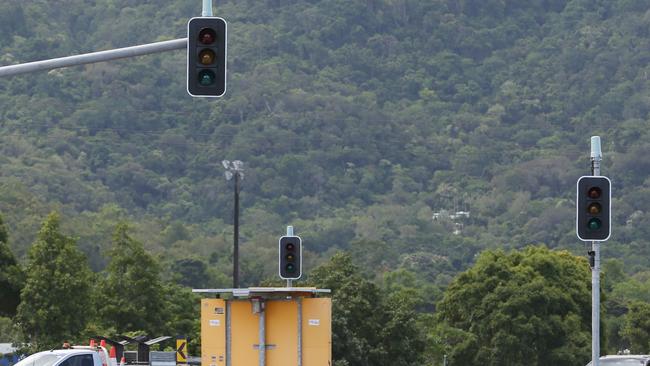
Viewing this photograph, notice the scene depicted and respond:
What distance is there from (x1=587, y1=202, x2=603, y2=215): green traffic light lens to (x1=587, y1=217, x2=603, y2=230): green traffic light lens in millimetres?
104

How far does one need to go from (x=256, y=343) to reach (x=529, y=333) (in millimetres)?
45835

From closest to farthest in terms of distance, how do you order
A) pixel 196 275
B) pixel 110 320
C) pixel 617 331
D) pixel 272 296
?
pixel 272 296
pixel 110 320
pixel 617 331
pixel 196 275

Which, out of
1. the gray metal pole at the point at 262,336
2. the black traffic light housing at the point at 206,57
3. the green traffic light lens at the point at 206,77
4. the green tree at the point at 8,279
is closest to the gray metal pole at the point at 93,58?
the black traffic light housing at the point at 206,57

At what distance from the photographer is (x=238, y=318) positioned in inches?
1075

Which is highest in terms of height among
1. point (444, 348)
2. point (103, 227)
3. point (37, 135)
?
point (37, 135)

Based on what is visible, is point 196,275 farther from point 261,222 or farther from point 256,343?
point 256,343

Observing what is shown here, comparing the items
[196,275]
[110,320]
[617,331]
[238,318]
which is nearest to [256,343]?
[238,318]

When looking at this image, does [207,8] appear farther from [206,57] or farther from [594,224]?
[594,224]

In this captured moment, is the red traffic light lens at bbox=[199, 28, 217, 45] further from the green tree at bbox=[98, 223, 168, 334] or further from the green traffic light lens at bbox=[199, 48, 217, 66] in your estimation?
the green tree at bbox=[98, 223, 168, 334]

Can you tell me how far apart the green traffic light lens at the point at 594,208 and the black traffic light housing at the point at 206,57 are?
6.78m

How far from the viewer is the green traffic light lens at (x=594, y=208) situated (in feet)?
79.8

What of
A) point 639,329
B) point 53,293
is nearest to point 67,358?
point 53,293

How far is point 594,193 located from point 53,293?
35518 millimetres

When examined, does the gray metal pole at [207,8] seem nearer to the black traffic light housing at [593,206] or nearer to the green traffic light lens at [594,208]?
the black traffic light housing at [593,206]
